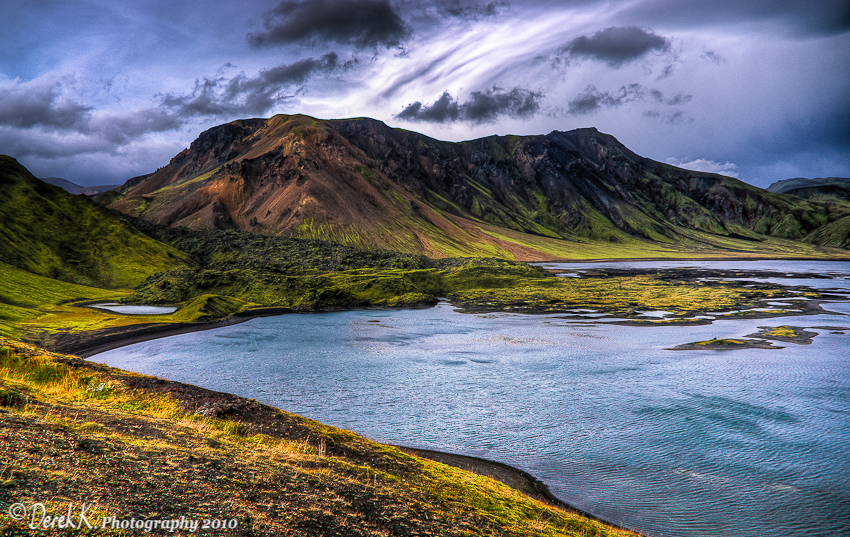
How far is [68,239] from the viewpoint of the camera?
83375 millimetres

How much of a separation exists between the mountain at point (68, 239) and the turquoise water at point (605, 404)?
138 feet

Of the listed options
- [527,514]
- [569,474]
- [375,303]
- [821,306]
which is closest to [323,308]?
[375,303]

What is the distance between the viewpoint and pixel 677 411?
26.7 meters

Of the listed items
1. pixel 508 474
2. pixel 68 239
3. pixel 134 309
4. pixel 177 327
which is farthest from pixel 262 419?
pixel 68 239

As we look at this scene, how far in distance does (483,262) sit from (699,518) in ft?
327

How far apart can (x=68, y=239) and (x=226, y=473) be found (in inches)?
3785

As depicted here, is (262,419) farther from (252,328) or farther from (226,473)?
(252,328)

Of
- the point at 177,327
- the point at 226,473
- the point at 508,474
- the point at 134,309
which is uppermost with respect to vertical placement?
the point at 226,473

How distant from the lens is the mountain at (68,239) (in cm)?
7519

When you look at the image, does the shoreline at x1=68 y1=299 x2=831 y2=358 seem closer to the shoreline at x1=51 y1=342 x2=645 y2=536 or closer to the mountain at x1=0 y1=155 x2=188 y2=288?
the shoreline at x1=51 y1=342 x2=645 y2=536

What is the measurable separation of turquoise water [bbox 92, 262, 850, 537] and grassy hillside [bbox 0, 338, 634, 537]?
6.54m

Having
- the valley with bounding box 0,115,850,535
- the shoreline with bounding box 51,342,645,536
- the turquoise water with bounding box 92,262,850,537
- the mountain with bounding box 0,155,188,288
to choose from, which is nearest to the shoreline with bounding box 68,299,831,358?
the valley with bounding box 0,115,850,535

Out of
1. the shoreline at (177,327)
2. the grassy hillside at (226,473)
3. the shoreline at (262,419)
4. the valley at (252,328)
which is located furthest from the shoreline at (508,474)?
the shoreline at (177,327)

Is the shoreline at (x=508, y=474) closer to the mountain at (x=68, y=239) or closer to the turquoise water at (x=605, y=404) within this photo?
the turquoise water at (x=605, y=404)
